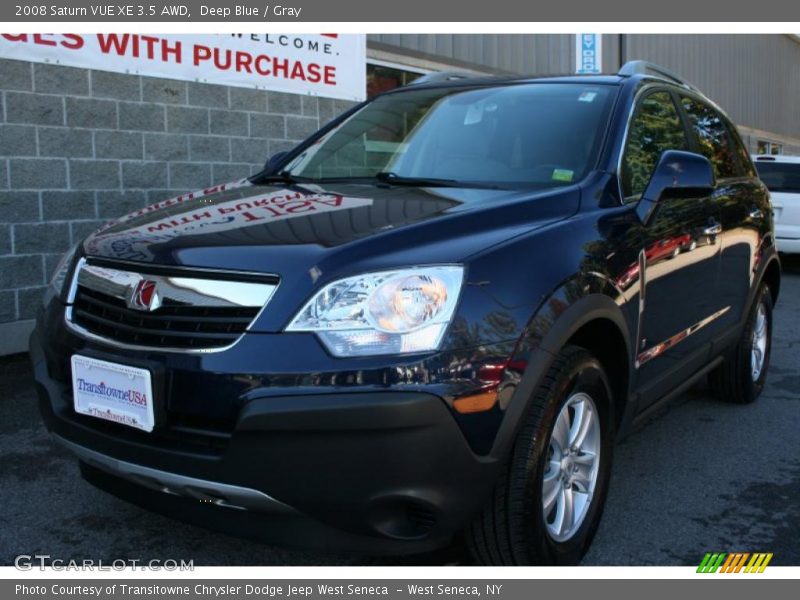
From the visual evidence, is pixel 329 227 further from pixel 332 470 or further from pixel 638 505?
pixel 638 505

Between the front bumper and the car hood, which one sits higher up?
the car hood

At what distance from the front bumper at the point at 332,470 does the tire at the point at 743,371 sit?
9.60 ft

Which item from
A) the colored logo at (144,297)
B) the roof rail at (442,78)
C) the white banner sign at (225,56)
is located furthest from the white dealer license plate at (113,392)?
the white banner sign at (225,56)

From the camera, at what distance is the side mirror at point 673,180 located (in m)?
3.21

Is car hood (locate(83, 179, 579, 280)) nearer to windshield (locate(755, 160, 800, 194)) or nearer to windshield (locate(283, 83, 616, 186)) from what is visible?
windshield (locate(283, 83, 616, 186))

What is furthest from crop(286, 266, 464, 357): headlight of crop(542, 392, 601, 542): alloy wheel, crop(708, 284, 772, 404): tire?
crop(708, 284, 772, 404): tire

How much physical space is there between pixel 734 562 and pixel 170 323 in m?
2.03

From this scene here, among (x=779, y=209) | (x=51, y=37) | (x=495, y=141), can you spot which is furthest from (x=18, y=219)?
(x=779, y=209)

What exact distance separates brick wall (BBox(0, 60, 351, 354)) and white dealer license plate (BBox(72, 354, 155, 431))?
11.7 ft

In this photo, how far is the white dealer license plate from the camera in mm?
2299

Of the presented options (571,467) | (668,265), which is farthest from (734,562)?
(668,265)

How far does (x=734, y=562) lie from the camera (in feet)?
9.39

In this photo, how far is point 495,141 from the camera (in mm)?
3416

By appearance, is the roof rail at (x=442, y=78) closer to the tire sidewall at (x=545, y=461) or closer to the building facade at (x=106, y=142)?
the tire sidewall at (x=545, y=461)
